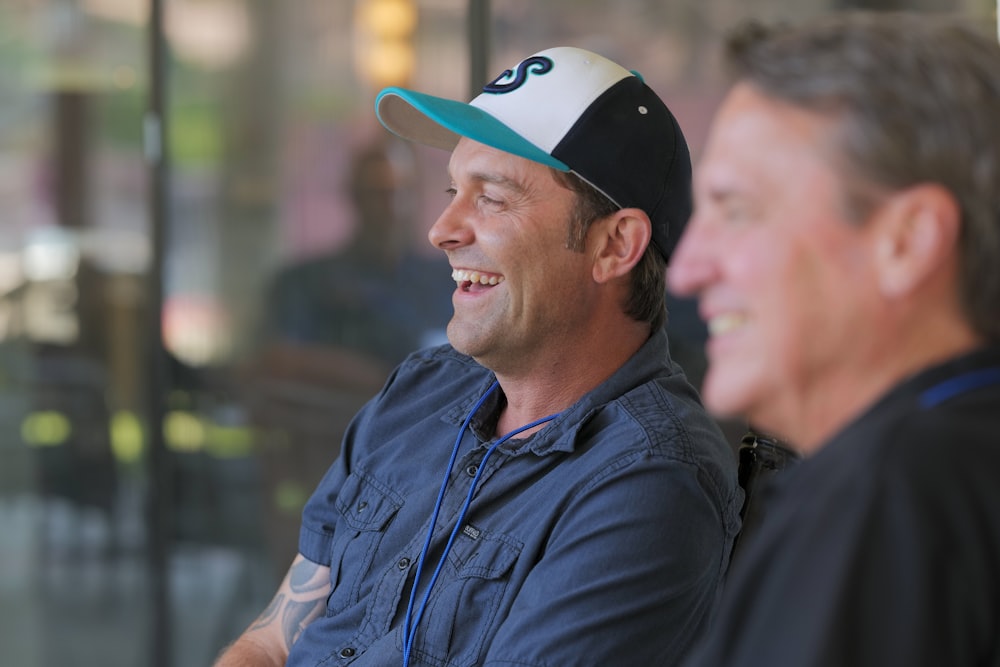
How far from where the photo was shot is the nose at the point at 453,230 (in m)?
1.82

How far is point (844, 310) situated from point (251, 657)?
4.30 feet

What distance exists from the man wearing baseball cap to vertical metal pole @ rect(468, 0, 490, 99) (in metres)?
1.62

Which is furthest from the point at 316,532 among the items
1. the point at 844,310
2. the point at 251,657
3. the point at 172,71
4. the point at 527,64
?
the point at 172,71

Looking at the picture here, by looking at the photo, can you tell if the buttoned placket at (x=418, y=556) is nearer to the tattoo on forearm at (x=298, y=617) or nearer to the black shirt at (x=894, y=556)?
the tattoo on forearm at (x=298, y=617)

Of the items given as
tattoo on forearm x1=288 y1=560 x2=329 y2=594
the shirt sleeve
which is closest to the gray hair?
the shirt sleeve

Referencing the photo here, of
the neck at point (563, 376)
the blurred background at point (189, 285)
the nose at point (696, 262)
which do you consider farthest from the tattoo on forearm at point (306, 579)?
the blurred background at point (189, 285)

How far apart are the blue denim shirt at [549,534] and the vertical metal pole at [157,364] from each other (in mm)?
2435

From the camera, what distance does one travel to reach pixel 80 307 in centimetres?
425

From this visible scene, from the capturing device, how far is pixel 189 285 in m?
4.16

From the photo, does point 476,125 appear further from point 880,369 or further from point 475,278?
point 880,369

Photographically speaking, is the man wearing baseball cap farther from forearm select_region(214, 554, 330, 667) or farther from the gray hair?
the gray hair

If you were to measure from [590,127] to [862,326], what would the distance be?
0.87m

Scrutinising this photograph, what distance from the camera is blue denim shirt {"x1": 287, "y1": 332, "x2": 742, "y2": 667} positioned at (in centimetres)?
148

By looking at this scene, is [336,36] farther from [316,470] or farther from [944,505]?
[944,505]
